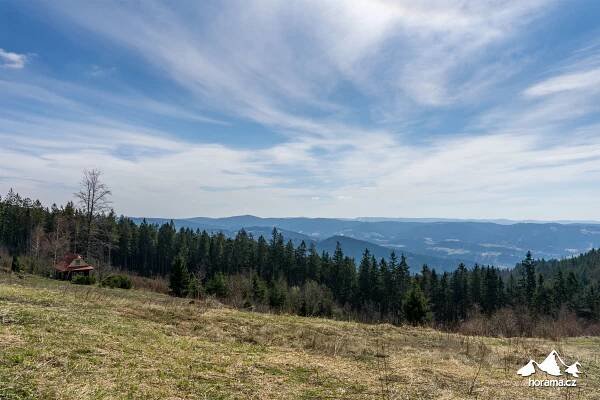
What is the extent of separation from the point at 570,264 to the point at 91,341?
204 meters

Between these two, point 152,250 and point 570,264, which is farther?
point 570,264

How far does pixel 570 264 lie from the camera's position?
167 m

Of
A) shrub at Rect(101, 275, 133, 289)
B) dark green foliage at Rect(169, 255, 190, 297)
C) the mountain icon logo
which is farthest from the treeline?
the mountain icon logo

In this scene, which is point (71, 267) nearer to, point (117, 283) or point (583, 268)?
point (117, 283)

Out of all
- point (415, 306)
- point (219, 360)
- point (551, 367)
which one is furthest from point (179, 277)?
point (551, 367)

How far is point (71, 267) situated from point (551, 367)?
48502mm

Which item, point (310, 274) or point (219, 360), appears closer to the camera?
point (219, 360)

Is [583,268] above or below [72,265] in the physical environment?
below

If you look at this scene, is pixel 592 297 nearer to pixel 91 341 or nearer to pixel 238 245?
pixel 238 245

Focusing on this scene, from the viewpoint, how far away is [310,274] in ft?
306

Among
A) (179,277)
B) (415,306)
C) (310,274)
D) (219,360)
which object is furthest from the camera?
(310,274)

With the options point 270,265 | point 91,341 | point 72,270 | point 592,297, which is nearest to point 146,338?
point 91,341

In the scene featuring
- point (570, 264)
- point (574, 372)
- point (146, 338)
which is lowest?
point (570, 264)

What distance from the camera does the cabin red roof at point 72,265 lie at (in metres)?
44.8
